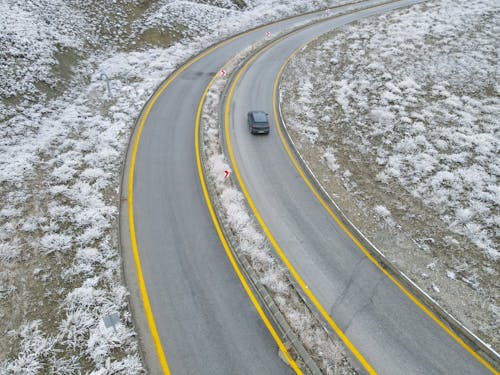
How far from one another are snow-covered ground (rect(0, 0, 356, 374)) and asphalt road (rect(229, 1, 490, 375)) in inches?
288

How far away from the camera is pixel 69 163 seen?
16.2 metres

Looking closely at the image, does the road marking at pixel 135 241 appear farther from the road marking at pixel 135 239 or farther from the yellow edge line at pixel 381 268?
the yellow edge line at pixel 381 268

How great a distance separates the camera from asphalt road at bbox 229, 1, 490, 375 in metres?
10.0

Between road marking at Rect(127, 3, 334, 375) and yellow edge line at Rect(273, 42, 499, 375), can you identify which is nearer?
road marking at Rect(127, 3, 334, 375)

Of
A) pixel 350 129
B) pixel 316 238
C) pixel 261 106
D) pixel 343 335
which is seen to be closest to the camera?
pixel 343 335

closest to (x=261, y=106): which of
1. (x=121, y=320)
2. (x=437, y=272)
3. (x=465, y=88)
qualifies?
(x=465, y=88)

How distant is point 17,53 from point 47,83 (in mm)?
3092

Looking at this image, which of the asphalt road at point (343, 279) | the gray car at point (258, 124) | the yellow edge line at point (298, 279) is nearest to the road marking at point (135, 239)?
the yellow edge line at point (298, 279)

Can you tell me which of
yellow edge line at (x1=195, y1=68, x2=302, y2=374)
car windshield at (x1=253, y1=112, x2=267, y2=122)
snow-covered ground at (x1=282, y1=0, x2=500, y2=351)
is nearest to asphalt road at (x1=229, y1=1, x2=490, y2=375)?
snow-covered ground at (x1=282, y1=0, x2=500, y2=351)

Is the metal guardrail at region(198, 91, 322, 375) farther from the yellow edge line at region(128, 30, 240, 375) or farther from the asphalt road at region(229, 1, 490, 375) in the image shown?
the yellow edge line at region(128, 30, 240, 375)

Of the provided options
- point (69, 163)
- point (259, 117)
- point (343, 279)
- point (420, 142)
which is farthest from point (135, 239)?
point (420, 142)

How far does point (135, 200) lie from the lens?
1488 cm

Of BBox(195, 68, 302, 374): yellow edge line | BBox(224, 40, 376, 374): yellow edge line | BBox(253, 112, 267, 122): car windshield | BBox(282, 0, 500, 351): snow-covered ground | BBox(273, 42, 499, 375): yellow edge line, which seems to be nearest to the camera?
BBox(195, 68, 302, 374): yellow edge line

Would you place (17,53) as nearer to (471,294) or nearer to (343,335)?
(343,335)
